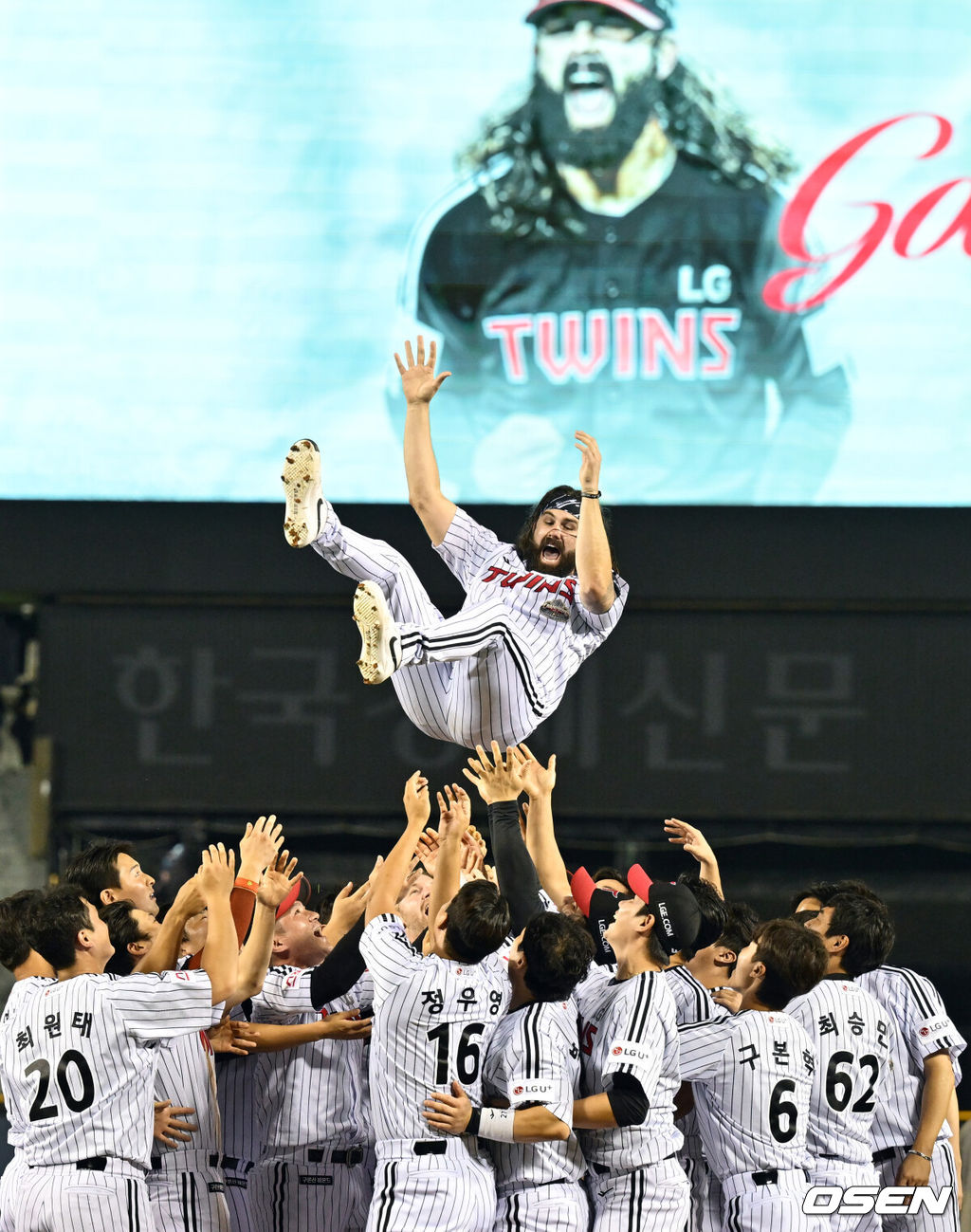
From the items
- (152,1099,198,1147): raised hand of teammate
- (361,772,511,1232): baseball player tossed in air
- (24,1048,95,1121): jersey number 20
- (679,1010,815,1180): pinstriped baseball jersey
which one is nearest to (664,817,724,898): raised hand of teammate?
(679,1010,815,1180): pinstriped baseball jersey

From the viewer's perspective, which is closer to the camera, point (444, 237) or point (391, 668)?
point (391, 668)

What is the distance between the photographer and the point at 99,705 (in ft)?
34.2

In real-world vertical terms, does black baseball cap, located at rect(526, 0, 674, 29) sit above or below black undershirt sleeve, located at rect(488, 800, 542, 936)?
above

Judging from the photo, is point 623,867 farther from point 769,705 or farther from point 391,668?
point 391,668

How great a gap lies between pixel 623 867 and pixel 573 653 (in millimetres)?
4896

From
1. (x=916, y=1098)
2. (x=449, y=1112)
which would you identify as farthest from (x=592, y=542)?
(x=916, y=1098)

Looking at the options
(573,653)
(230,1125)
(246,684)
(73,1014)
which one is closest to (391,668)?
(573,653)

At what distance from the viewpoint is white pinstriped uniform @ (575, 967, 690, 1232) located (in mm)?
4777

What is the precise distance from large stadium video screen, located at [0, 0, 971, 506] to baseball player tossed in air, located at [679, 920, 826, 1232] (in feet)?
19.3

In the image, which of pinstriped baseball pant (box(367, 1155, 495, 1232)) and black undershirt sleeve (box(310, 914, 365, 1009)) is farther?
black undershirt sleeve (box(310, 914, 365, 1009))

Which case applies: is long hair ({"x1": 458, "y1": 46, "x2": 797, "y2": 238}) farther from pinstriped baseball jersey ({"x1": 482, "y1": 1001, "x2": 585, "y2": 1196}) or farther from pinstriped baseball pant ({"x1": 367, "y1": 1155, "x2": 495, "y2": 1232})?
pinstriped baseball pant ({"x1": 367, "y1": 1155, "x2": 495, "y2": 1232})

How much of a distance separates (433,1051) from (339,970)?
520 millimetres

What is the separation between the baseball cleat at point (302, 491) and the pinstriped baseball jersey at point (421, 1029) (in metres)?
1.31

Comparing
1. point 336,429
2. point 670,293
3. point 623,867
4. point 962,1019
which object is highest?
point 670,293
